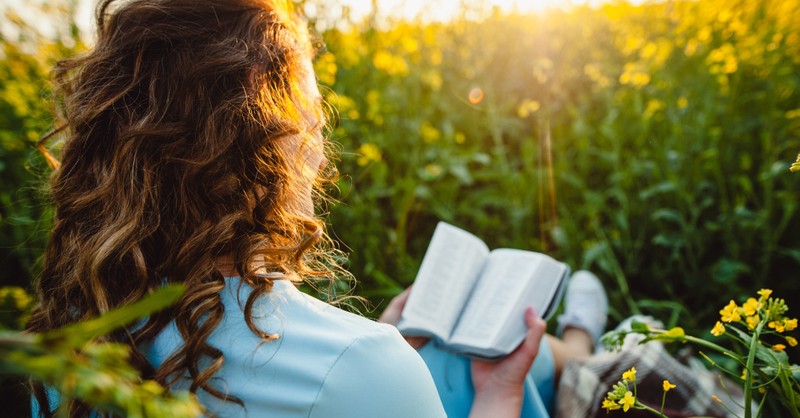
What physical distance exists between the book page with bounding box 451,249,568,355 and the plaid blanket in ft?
0.71

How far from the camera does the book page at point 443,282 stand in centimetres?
144

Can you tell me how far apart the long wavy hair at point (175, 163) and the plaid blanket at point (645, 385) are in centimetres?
87

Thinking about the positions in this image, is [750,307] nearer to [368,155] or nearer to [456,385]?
[456,385]

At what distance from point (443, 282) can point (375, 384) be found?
741 mm

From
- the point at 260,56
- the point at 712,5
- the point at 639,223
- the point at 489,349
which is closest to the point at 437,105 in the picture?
the point at 639,223

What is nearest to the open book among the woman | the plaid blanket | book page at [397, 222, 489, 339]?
book page at [397, 222, 489, 339]

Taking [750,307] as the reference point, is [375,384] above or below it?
below

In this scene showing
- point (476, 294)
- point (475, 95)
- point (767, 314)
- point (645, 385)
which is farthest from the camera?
point (475, 95)

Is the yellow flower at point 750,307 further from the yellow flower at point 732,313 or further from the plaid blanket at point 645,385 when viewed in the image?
the plaid blanket at point 645,385

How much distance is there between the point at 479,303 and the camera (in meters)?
1.52

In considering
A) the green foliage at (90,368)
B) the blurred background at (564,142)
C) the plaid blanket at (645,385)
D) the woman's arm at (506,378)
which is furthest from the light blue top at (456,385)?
the green foliage at (90,368)

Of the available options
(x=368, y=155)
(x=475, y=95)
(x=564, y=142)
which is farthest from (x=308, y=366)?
(x=475, y=95)

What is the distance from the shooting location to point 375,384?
817 mm

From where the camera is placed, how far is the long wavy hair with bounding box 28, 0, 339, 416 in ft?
2.95
